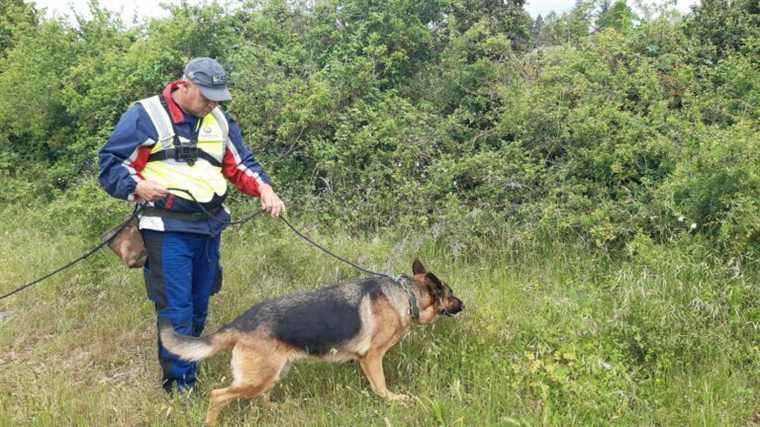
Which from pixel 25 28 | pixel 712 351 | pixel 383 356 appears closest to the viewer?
pixel 712 351

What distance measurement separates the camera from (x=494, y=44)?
25.0 ft

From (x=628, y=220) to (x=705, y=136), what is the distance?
96cm

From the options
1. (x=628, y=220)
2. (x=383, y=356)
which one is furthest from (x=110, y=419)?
(x=628, y=220)

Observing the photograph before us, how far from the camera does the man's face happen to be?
362 centimetres

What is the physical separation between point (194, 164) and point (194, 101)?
40 centimetres

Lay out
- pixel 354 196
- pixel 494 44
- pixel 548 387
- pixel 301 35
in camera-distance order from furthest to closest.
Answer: pixel 301 35 < pixel 494 44 < pixel 354 196 < pixel 548 387

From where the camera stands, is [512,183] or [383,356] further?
[512,183]

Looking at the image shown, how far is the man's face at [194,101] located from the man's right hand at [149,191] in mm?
525

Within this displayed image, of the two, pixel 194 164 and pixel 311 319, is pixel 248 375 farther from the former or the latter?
pixel 194 164

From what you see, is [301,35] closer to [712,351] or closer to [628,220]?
[628,220]

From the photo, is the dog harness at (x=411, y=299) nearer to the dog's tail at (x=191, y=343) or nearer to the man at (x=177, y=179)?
the man at (x=177, y=179)

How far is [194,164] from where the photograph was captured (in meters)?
3.77

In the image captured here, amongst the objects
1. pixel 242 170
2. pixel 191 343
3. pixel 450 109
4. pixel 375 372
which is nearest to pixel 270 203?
pixel 242 170

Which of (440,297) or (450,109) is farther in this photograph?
(450,109)
